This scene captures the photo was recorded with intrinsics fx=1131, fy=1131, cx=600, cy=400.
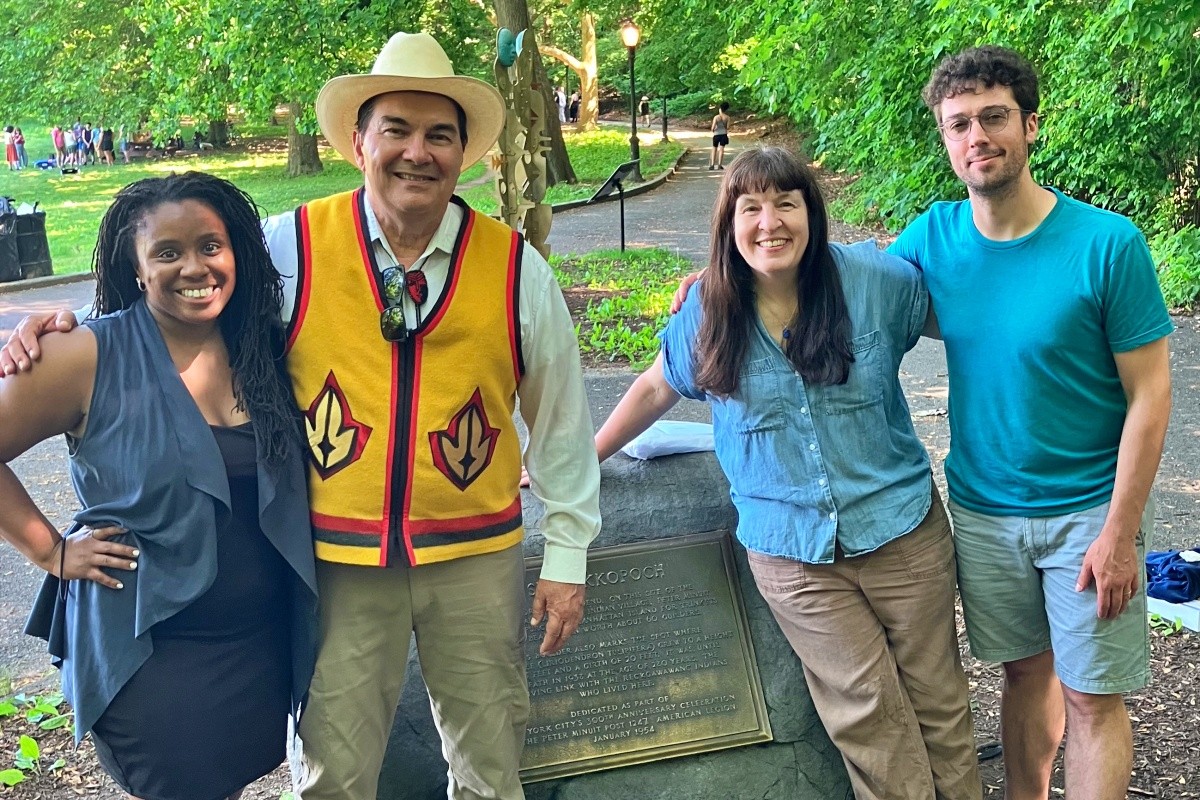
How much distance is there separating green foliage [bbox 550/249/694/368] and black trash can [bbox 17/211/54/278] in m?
7.13

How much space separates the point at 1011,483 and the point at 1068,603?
338mm

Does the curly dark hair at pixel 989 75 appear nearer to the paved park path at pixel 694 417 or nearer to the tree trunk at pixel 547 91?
the tree trunk at pixel 547 91

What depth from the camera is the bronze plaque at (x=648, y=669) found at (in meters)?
3.45

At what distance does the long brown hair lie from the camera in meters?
2.94

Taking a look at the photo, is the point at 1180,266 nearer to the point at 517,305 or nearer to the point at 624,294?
the point at 624,294

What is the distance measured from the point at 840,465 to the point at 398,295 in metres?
1.23

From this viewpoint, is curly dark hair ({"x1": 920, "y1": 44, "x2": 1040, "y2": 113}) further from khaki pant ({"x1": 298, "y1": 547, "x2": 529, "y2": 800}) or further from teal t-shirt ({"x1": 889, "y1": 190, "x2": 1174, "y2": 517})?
khaki pant ({"x1": 298, "y1": 547, "x2": 529, "y2": 800})

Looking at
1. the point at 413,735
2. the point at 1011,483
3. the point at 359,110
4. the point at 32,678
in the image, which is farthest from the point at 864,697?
the point at 32,678

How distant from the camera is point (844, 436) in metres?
2.99

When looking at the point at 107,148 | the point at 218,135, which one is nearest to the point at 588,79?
the point at 218,135

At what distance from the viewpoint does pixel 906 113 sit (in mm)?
14562

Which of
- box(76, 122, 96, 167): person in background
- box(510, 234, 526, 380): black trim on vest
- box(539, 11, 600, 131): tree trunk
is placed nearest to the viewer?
box(510, 234, 526, 380): black trim on vest

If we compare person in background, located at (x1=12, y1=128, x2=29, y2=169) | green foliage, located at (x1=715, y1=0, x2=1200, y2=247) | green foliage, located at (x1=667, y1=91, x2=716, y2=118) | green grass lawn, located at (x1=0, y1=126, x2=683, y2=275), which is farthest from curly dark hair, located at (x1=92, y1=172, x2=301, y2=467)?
green foliage, located at (x1=667, y1=91, x2=716, y2=118)

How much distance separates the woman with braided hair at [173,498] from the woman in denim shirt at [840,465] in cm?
120
